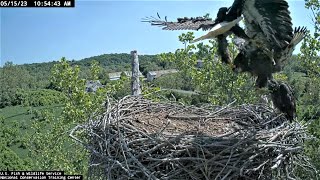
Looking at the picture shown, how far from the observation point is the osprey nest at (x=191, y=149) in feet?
13.8

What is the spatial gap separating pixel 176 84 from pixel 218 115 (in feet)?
52.9

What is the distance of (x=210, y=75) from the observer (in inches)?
412

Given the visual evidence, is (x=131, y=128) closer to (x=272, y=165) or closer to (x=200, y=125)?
(x=200, y=125)

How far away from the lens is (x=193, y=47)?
10.9 meters

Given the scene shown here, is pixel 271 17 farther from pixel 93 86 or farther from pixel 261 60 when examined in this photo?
pixel 93 86

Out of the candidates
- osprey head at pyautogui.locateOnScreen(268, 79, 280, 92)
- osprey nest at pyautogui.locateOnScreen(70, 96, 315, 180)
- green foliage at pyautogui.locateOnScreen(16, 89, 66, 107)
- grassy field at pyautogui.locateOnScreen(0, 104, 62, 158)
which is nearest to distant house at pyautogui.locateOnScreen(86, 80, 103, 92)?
osprey nest at pyautogui.locateOnScreen(70, 96, 315, 180)

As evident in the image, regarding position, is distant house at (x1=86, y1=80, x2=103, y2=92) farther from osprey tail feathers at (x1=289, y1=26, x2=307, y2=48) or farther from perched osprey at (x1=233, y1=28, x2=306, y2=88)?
osprey tail feathers at (x1=289, y1=26, x2=307, y2=48)

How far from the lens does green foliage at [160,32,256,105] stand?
10.0 metres

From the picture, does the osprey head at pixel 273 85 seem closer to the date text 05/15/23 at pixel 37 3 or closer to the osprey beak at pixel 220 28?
the osprey beak at pixel 220 28

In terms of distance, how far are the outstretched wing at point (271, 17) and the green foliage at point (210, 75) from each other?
208 inches

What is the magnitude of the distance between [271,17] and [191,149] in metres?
1.48

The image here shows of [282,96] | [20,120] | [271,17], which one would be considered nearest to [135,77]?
[282,96]

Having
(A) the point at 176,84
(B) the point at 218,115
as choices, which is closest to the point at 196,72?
(B) the point at 218,115

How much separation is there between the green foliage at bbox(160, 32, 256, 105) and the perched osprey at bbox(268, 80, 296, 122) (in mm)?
4832
